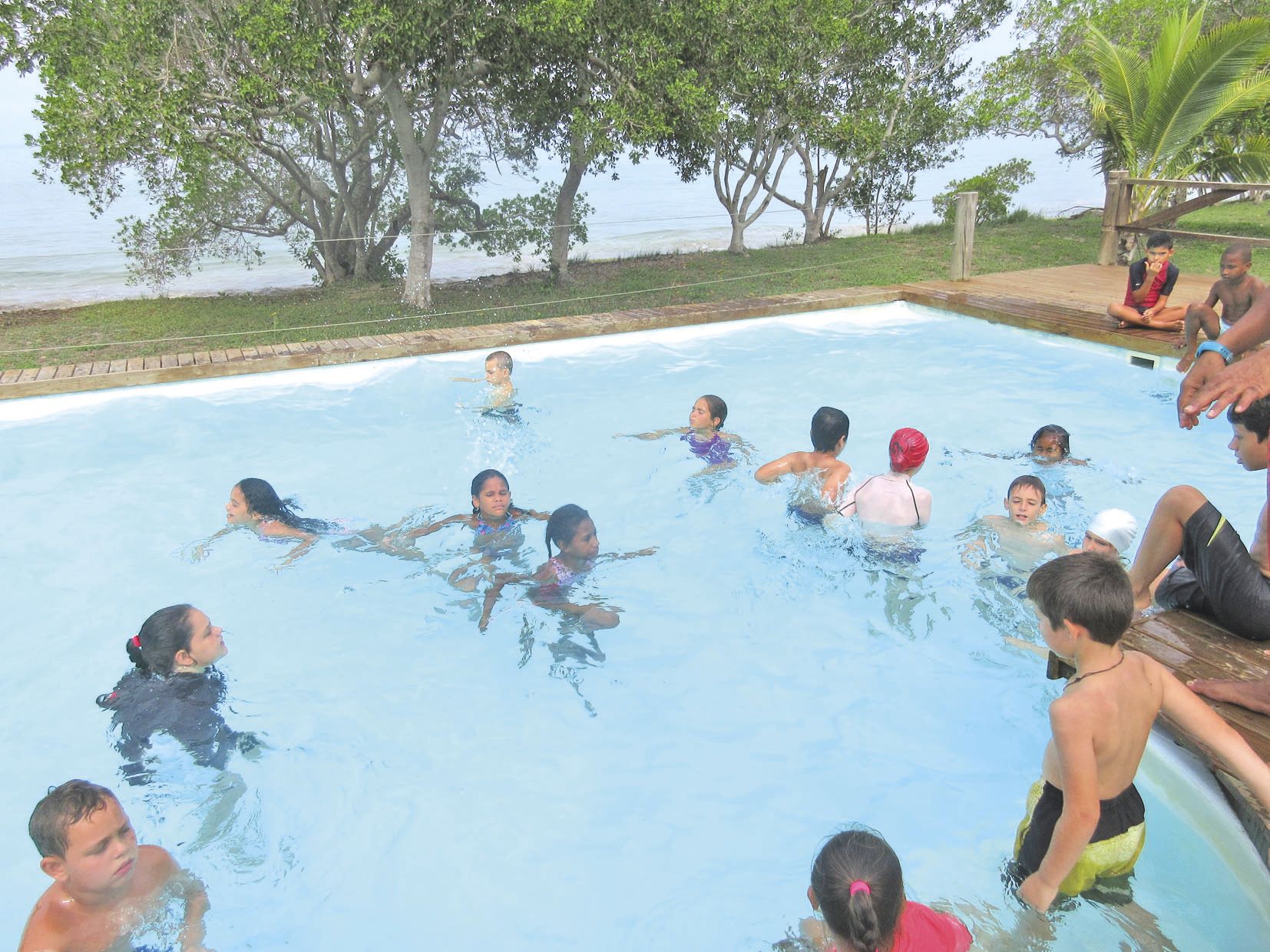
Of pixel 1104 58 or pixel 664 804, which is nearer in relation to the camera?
pixel 664 804

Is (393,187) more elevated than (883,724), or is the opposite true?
(393,187)

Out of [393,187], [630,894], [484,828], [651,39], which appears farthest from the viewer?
[393,187]

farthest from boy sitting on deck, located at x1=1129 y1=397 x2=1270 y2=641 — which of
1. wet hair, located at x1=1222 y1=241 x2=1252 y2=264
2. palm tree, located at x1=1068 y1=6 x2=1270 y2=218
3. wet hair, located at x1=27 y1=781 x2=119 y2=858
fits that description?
palm tree, located at x1=1068 y1=6 x2=1270 y2=218

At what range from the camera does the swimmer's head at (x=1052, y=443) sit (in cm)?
666

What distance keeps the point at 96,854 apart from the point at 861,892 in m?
2.26

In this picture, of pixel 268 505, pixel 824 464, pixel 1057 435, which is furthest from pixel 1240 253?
pixel 268 505

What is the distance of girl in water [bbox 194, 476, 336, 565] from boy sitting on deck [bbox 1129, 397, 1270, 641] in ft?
16.3

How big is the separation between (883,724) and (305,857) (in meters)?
2.84

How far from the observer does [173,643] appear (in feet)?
12.4

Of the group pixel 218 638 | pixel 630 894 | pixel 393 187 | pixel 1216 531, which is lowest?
pixel 630 894

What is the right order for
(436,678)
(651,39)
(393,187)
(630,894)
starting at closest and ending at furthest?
(630,894) < (436,678) < (651,39) < (393,187)

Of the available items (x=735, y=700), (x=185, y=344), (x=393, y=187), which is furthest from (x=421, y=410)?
(x=393, y=187)

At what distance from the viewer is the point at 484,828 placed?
413 centimetres

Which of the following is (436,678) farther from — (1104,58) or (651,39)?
(1104,58)
